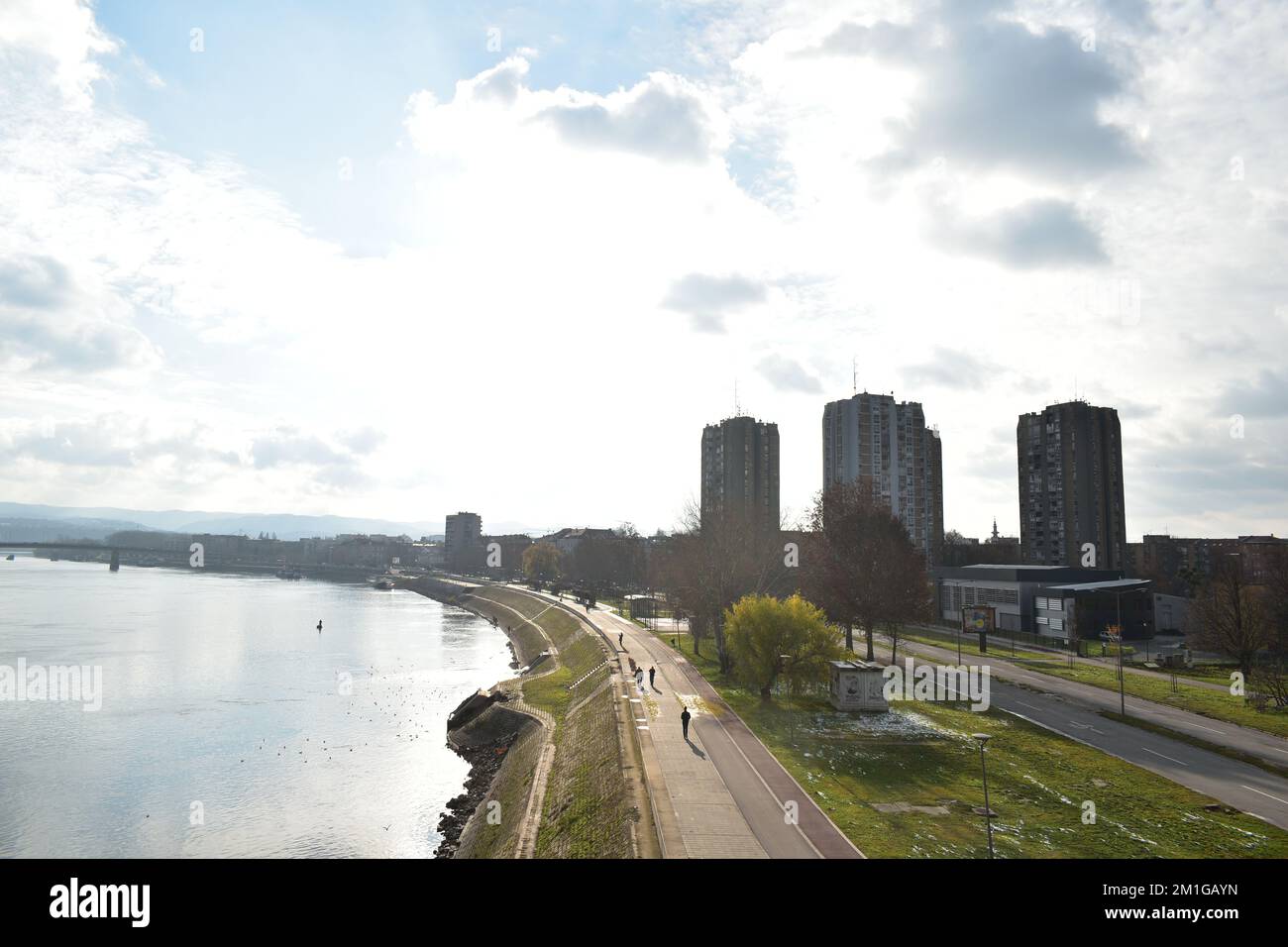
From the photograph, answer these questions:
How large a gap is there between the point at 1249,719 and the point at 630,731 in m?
34.6

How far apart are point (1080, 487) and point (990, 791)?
4661 inches

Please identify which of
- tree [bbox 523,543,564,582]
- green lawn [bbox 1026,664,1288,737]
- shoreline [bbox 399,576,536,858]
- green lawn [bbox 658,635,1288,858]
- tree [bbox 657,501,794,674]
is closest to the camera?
green lawn [bbox 658,635,1288,858]

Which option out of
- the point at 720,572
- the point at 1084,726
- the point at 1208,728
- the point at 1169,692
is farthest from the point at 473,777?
the point at 1169,692

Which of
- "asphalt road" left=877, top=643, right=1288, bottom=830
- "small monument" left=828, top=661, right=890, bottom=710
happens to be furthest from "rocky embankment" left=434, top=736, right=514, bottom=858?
"asphalt road" left=877, top=643, right=1288, bottom=830

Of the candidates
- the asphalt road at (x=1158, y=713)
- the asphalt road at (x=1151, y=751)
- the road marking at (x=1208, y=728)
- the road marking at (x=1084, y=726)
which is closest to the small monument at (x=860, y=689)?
the asphalt road at (x=1151, y=751)

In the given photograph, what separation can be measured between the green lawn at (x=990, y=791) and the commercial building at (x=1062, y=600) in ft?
127

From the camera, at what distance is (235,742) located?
166 ft

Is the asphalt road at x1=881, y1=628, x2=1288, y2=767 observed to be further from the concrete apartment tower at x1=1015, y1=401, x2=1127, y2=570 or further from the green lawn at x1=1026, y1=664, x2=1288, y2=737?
the concrete apartment tower at x1=1015, y1=401, x2=1127, y2=570

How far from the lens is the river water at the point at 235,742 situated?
35781mm

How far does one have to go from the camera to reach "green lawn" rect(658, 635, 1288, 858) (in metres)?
24.4

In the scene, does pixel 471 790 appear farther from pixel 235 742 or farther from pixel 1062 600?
pixel 1062 600

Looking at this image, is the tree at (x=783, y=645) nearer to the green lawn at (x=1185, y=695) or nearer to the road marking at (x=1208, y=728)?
the road marking at (x=1208, y=728)

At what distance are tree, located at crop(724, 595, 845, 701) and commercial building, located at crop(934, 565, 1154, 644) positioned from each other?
3945 centimetres
